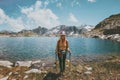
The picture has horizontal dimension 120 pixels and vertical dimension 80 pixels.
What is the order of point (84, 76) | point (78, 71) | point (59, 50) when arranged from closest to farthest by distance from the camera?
point (59, 50)
point (84, 76)
point (78, 71)

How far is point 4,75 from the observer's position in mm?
20969

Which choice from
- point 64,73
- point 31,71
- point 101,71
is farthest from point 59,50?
point 101,71

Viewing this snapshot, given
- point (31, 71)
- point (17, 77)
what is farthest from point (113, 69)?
point (17, 77)

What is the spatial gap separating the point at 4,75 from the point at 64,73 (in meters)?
6.25

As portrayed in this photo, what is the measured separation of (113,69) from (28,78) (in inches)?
394

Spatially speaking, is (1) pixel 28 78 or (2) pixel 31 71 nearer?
(1) pixel 28 78

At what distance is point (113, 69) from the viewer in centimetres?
2341

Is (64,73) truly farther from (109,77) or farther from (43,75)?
(109,77)

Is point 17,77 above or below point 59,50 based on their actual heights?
below

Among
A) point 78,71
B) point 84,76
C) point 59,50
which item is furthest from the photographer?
point 78,71

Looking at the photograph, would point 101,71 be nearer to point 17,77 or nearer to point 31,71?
point 31,71

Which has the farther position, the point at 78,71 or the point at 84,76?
the point at 78,71

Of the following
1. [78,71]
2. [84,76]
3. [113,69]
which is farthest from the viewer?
[113,69]

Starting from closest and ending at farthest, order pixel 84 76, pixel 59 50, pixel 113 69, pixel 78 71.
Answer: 1. pixel 59 50
2. pixel 84 76
3. pixel 78 71
4. pixel 113 69
